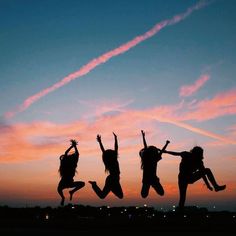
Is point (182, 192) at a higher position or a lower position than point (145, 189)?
lower

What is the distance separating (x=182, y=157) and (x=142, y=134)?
151 centimetres

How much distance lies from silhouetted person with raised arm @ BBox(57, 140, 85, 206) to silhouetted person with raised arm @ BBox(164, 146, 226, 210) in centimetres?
385

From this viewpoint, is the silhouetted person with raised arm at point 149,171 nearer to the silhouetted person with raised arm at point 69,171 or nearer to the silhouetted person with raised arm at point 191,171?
the silhouetted person with raised arm at point 191,171

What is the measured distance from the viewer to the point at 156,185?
12711 mm

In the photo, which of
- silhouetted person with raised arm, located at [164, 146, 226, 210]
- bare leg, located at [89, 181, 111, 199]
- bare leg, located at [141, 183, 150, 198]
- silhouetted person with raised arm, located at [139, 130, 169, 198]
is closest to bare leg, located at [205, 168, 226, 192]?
silhouetted person with raised arm, located at [164, 146, 226, 210]

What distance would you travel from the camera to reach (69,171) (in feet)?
45.6

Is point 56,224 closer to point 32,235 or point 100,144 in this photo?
point 32,235

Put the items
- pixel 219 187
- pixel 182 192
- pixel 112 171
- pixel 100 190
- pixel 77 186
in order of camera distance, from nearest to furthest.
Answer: pixel 219 187, pixel 182 192, pixel 112 171, pixel 100 190, pixel 77 186

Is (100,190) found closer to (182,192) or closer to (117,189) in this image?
(117,189)

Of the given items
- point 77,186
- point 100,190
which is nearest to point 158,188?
point 100,190

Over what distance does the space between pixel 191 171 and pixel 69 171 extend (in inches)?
176

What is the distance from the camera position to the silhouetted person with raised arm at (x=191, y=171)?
12.0 meters

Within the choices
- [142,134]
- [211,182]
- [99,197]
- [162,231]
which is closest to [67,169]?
[99,197]

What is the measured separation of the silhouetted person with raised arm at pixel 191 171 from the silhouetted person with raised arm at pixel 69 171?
3.85m
